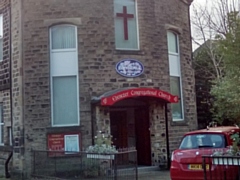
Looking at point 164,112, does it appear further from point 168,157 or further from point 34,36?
point 34,36

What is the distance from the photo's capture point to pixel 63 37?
16.2 meters

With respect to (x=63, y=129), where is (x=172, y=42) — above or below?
above

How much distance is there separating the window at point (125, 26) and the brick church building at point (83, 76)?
0.04 m

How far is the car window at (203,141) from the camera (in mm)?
10867

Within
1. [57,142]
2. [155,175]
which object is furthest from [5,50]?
[155,175]

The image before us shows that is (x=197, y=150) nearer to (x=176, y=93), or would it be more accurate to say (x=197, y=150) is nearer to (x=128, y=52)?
A: (x=128, y=52)

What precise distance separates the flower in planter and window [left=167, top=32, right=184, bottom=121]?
12.7 feet

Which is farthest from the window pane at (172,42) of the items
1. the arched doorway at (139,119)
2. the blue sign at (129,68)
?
the arched doorway at (139,119)

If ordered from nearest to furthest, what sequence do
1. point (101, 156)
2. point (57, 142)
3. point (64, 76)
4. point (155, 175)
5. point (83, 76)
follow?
point (101, 156), point (155, 175), point (57, 142), point (83, 76), point (64, 76)

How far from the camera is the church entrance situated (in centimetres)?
1711

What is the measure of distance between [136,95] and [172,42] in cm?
437

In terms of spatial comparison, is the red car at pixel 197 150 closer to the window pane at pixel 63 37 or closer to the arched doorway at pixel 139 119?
the arched doorway at pixel 139 119

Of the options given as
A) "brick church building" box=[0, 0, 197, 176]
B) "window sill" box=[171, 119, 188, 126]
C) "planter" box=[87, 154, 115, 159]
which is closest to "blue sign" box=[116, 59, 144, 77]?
"brick church building" box=[0, 0, 197, 176]

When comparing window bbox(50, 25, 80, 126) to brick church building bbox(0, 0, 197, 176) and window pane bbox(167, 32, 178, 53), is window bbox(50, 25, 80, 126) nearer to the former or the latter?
brick church building bbox(0, 0, 197, 176)
